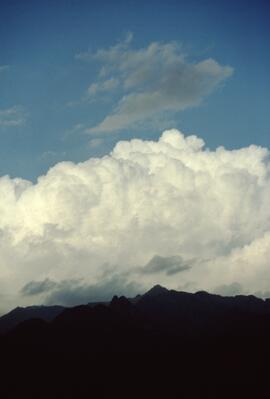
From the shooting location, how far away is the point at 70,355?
172 meters

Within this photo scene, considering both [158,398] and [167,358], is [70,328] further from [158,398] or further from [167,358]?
[158,398]

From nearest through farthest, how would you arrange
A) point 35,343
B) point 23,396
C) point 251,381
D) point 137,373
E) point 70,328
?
point 251,381, point 23,396, point 137,373, point 35,343, point 70,328

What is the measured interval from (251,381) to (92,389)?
A: 56286mm

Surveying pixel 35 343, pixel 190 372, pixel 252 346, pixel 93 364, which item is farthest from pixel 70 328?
pixel 252 346

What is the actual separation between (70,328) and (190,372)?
247 ft

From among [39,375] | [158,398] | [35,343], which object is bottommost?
[158,398]

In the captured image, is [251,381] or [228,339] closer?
[251,381]

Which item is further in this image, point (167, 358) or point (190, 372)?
point (167, 358)

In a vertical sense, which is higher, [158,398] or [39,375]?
[39,375]

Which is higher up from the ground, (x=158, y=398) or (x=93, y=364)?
(x=93, y=364)

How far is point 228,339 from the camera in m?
163

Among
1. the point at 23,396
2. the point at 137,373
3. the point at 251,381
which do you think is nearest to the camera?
the point at 251,381

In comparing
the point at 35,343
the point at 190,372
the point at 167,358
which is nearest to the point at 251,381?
the point at 190,372

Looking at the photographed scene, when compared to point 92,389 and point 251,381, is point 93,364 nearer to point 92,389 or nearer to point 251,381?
point 92,389
